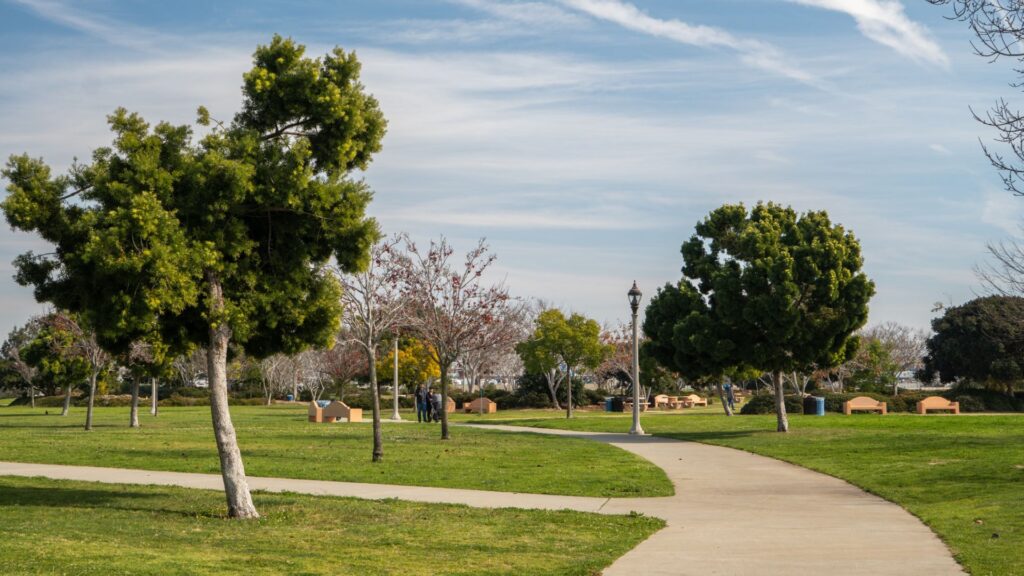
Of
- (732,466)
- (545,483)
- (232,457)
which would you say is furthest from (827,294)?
(232,457)

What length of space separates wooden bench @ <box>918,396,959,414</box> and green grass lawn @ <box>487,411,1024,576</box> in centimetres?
967

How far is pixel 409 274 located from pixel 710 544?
64.2 feet

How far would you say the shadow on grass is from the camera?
47.2ft

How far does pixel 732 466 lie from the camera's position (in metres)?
22.6

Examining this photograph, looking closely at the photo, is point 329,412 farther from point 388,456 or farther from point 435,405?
point 388,456

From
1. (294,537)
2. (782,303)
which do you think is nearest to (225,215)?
(294,537)

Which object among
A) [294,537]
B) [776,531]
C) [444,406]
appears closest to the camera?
[294,537]

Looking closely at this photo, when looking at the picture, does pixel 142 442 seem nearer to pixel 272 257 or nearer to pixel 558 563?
pixel 272 257

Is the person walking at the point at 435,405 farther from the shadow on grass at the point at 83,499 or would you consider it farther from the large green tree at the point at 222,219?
the large green tree at the point at 222,219

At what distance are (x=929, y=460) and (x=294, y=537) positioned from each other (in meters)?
15.5

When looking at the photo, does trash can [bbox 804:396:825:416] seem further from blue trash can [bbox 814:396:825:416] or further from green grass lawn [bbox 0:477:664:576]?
green grass lawn [bbox 0:477:664:576]

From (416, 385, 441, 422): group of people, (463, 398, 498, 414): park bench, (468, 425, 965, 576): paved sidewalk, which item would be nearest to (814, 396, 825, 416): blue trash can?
(416, 385, 441, 422): group of people

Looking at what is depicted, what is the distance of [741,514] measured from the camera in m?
14.7

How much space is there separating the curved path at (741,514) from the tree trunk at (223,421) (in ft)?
9.90
